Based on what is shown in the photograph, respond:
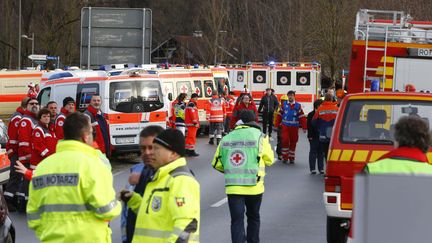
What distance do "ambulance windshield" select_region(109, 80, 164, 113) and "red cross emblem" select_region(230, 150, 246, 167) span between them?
12.0m

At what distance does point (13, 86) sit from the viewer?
5141 cm

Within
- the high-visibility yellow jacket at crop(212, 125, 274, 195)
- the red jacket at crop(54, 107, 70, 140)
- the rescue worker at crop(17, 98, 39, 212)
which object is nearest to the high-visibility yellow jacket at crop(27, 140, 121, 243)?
the high-visibility yellow jacket at crop(212, 125, 274, 195)

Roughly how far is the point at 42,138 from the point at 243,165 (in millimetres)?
4465

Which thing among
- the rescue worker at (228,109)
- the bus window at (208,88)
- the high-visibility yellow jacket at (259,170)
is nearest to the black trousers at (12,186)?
the high-visibility yellow jacket at (259,170)

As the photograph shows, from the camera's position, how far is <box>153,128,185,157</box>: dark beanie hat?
19.4 feet

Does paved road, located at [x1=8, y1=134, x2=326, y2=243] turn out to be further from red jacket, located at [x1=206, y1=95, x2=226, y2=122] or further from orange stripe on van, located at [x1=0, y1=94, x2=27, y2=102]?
orange stripe on van, located at [x1=0, y1=94, x2=27, y2=102]

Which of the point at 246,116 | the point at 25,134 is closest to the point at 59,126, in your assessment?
the point at 25,134

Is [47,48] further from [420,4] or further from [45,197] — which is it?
[45,197]

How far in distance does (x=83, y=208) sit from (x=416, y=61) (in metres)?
11.3

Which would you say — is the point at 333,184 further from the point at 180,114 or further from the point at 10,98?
the point at 10,98

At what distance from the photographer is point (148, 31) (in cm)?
3322

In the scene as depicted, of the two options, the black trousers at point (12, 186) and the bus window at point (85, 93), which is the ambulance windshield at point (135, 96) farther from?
the black trousers at point (12, 186)

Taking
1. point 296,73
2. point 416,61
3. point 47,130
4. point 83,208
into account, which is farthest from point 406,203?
point 296,73

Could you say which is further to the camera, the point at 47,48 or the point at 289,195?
the point at 47,48
